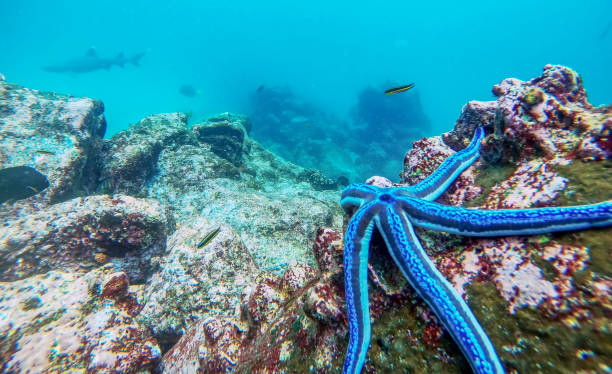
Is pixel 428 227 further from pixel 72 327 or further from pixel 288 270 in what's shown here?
pixel 72 327

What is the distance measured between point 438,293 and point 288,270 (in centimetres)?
234

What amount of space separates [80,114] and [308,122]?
1065 inches

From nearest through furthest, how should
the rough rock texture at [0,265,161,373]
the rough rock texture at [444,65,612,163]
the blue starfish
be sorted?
the blue starfish → the rough rock texture at [444,65,612,163] → the rough rock texture at [0,265,161,373]

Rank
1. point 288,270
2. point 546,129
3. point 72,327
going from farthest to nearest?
point 288,270
point 72,327
point 546,129

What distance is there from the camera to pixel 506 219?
178 centimetres

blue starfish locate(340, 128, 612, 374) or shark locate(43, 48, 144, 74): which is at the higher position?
shark locate(43, 48, 144, 74)

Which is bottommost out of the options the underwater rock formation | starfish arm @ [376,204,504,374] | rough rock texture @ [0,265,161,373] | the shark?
rough rock texture @ [0,265,161,373]

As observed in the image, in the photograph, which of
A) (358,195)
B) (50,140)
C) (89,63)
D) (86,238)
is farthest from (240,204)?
(89,63)

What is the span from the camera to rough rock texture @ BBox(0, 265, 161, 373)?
10.0 feet

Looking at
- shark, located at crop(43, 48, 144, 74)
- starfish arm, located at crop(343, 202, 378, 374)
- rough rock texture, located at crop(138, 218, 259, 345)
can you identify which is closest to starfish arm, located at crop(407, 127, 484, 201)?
starfish arm, located at crop(343, 202, 378, 374)

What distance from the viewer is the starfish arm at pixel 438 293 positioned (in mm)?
1426

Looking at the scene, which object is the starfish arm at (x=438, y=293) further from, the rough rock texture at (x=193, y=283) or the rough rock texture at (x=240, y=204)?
the rough rock texture at (x=240, y=204)

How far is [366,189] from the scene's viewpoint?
243cm

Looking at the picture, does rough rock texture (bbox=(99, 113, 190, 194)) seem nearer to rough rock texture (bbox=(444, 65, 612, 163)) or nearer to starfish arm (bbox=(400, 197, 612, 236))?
starfish arm (bbox=(400, 197, 612, 236))
